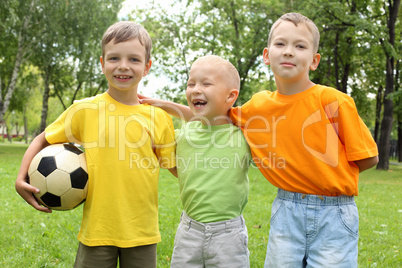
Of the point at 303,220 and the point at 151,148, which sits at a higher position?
the point at 151,148

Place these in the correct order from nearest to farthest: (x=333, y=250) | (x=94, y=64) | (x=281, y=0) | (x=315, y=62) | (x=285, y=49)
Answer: (x=333, y=250)
(x=285, y=49)
(x=315, y=62)
(x=281, y=0)
(x=94, y=64)

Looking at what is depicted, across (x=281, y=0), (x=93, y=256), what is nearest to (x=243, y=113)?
(x=93, y=256)

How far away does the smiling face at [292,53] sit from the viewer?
7.92ft

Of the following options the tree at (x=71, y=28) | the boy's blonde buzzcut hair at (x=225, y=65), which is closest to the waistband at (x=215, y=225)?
the boy's blonde buzzcut hair at (x=225, y=65)

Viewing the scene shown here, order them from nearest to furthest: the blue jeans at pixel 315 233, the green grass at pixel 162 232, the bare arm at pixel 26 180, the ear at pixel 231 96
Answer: the blue jeans at pixel 315 233 < the bare arm at pixel 26 180 < the ear at pixel 231 96 < the green grass at pixel 162 232

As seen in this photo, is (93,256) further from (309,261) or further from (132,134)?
(309,261)

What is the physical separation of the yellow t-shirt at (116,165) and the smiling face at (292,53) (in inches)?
38.0

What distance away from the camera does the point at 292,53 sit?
7.84 ft

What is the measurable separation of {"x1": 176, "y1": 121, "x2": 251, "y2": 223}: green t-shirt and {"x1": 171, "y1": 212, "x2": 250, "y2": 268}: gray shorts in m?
0.06

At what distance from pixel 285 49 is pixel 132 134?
3.92 ft

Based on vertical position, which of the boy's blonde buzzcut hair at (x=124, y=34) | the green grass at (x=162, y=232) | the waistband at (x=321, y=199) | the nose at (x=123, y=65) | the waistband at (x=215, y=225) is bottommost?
the green grass at (x=162, y=232)

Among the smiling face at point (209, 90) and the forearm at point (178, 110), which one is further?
the forearm at point (178, 110)

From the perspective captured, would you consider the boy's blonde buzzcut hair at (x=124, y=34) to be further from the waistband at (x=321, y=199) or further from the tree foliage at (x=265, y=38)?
the tree foliage at (x=265, y=38)

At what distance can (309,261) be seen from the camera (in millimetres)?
2320
